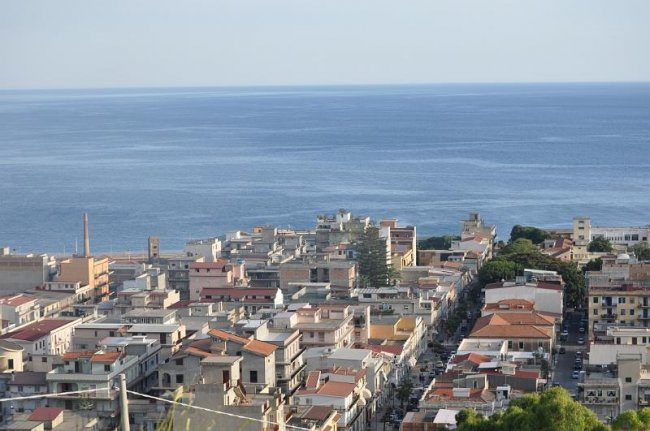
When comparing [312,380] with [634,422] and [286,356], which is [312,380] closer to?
[286,356]

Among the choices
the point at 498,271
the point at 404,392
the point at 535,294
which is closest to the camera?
the point at 404,392

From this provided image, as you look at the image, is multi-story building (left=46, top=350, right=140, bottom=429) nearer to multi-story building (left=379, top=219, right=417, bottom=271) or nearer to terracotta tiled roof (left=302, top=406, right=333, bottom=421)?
terracotta tiled roof (left=302, top=406, right=333, bottom=421)

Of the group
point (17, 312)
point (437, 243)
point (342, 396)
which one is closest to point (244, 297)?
point (17, 312)

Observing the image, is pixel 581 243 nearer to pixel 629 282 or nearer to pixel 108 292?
pixel 629 282

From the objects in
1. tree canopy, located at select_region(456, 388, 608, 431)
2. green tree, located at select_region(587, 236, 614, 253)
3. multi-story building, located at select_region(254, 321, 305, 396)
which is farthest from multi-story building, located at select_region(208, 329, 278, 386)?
green tree, located at select_region(587, 236, 614, 253)

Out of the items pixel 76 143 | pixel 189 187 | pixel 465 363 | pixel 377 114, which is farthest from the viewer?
pixel 377 114

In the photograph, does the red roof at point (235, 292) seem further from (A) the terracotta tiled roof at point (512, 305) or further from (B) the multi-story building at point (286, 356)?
(B) the multi-story building at point (286, 356)

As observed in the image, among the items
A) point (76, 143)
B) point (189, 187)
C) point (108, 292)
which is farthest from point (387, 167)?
point (108, 292)
